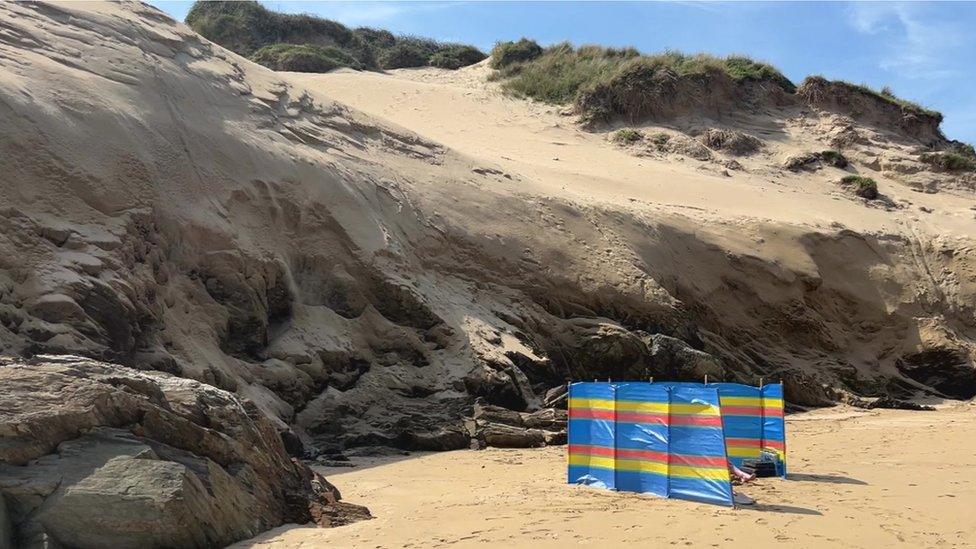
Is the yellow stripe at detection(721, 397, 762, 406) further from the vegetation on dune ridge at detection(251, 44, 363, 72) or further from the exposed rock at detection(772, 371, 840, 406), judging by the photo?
the vegetation on dune ridge at detection(251, 44, 363, 72)

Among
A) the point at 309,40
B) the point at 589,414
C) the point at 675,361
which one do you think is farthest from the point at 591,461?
the point at 309,40

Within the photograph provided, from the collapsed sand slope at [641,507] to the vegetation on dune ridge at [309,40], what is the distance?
25.6 metres

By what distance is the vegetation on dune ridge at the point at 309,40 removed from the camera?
34625 mm

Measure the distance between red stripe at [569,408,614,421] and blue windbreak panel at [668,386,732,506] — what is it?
26.7 inches

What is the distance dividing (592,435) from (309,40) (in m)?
30.5

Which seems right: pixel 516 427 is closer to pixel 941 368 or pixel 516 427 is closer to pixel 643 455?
pixel 643 455

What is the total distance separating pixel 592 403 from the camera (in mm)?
8938

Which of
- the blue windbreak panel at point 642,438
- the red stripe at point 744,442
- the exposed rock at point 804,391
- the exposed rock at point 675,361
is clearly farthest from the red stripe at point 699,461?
the exposed rock at point 804,391

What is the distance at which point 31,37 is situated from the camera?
40.0 ft

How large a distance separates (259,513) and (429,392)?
222 inches

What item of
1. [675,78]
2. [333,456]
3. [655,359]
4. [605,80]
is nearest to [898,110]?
[675,78]

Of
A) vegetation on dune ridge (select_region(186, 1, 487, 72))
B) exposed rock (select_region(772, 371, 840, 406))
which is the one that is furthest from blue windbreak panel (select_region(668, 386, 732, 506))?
vegetation on dune ridge (select_region(186, 1, 487, 72))

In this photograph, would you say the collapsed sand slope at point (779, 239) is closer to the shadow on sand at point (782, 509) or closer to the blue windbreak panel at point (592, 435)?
the blue windbreak panel at point (592, 435)

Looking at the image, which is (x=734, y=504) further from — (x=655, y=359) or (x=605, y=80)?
(x=605, y=80)
